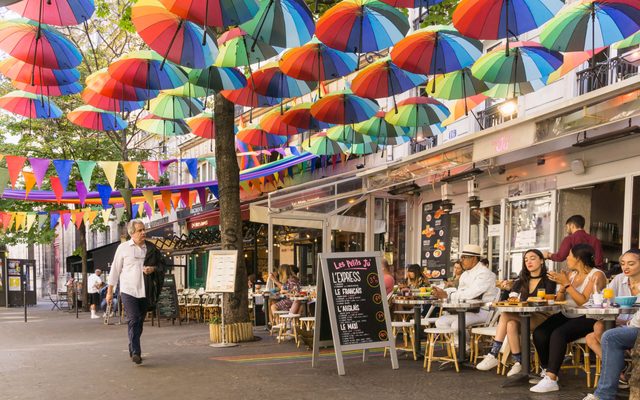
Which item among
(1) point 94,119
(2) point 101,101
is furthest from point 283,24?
(1) point 94,119

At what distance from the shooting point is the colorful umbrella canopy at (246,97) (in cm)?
1160

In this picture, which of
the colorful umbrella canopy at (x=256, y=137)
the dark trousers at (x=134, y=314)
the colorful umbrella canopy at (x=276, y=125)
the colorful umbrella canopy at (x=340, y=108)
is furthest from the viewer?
the colorful umbrella canopy at (x=256, y=137)

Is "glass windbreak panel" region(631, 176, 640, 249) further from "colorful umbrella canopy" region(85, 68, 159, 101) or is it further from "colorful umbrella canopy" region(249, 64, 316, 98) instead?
"colorful umbrella canopy" region(85, 68, 159, 101)

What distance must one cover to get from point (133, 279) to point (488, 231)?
8318mm

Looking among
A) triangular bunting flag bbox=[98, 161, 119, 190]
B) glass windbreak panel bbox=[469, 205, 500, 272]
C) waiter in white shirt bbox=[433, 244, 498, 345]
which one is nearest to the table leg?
waiter in white shirt bbox=[433, 244, 498, 345]

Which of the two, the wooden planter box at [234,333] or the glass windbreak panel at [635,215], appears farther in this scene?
the wooden planter box at [234,333]

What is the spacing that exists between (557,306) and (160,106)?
27.7ft

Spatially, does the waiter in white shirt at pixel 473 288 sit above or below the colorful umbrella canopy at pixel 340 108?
below

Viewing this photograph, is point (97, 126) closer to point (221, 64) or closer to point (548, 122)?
point (221, 64)

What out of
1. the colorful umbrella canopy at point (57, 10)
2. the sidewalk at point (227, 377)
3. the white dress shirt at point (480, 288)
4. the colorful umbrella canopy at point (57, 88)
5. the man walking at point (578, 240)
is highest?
the colorful umbrella canopy at point (57, 10)

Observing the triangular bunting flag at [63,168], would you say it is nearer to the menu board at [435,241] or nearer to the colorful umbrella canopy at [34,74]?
the colorful umbrella canopy at [34,74]

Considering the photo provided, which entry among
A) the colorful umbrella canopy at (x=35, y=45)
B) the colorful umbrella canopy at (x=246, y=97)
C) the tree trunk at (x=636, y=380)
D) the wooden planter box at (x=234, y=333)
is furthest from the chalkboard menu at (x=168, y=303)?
the tree trunk at (x=636, y=380)

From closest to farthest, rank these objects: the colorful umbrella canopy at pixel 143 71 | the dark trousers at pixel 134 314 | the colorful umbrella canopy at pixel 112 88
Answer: the dark trousers at pixel 134 314 → the colorful umbrella canopy at pixel 143 71 → the colorful umbrella canopy at pixel 112 88

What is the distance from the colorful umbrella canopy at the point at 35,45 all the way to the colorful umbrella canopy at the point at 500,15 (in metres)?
5.79
